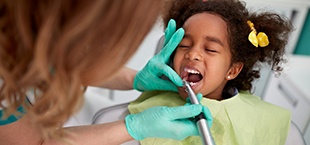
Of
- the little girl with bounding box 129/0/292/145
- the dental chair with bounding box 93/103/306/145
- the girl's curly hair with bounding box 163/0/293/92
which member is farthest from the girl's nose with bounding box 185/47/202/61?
the dental chair with bounding box 93/103/306/145

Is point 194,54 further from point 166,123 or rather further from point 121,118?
point 121,118

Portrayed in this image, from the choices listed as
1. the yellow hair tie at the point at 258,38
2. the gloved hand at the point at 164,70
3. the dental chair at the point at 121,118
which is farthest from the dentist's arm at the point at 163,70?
the yellow hair tie at the point at 258,38

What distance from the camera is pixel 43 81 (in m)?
0.59

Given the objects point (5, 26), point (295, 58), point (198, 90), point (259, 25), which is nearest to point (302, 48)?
point (295, 58)

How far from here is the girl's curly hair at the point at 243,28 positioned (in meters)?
1.08

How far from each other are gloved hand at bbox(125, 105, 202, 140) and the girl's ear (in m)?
0.25

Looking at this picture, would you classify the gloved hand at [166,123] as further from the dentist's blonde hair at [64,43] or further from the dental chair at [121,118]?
the dentist's blonde hair at [64,43]

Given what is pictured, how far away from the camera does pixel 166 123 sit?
937 millimetres

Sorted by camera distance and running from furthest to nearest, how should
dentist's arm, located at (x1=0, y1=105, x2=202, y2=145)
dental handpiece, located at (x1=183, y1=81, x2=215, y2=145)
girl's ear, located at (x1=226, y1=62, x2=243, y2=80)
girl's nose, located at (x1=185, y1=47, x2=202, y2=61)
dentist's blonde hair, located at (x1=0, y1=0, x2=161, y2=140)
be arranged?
girl's ear, located at (x1=226, y1=62, x2=243, y2=80), girl's nose, located at (x1=185, y1=47, x2=202, y2=61), dentist's arm, located at (x1=0, y1=105, x2=202, y2=145), dental handpiece, located at (x1=183, y1=81, x2=215, y2=145), dentist's blonde hair, located at (x1=0, y1=0, x2=161, y2=140)

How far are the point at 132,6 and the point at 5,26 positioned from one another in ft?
0.69

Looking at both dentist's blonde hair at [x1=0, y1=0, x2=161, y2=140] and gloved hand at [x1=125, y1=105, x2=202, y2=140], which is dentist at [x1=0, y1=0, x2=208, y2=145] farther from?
gloved hand at [x1=125, y1=105, x2=202, y2=140]

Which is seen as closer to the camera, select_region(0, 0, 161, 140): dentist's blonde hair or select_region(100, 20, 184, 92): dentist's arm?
select_region(0, 0, 161, 140): dentist's blonde hair

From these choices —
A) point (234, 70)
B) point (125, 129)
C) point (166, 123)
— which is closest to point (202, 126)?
point (166, 123)

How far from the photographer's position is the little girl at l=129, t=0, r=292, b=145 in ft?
3.43
